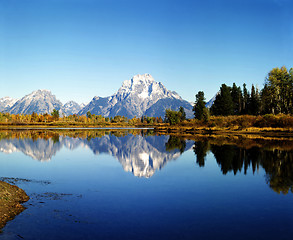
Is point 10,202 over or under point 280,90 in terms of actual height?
under

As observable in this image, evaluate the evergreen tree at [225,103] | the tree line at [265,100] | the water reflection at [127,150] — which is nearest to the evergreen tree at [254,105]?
the tree line at [265,100]

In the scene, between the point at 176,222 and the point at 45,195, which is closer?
the point at 176,222

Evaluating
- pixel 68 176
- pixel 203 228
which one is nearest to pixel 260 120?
pixel 68 176

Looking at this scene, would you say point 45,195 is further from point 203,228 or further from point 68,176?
point 203,228

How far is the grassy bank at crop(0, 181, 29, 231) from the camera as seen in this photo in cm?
1391

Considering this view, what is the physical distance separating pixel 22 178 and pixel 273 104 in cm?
11053

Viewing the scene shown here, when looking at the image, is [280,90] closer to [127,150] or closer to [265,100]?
→ [265,100]

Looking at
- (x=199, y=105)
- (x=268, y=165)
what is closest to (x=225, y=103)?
(x=199, y=105)

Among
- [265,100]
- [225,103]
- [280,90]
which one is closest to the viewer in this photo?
[280,90]

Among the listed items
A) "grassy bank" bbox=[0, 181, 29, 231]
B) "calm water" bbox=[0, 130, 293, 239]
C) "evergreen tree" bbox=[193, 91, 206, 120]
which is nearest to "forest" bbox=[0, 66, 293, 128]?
"evergreen tree" bbox=[193, 91, 206, 120]

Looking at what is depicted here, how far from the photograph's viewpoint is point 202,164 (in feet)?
111

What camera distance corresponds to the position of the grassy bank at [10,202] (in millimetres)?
13906

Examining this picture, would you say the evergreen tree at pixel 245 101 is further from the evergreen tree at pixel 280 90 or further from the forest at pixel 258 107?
the evergreen tree at pixel 280 90

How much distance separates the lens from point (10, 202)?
15.9 metres
